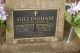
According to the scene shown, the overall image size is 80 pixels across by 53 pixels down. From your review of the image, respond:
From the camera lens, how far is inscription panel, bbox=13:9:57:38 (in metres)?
1.04

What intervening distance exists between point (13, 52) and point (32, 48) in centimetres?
11

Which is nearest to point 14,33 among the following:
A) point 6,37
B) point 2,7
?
point 6,37

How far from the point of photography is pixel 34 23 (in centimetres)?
106

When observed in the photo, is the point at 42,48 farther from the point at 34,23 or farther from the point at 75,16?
the point at 75,16

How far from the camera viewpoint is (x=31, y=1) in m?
1.01

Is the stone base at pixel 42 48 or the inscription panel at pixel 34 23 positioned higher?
the inscription panel at pixel 34 23

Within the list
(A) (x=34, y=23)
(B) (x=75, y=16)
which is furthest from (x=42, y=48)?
(B) (x=75, y=16)

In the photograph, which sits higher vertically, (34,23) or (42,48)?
(34,23)

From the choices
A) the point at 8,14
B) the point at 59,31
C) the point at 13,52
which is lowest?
the point at 13,52

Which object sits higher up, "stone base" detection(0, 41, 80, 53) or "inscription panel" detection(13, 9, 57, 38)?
"inscription panel" detection(13, 9, 57, 38)

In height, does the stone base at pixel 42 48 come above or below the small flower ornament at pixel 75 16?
below

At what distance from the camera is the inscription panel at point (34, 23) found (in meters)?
1.04

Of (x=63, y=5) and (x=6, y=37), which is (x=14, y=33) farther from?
(x=63, y=5)

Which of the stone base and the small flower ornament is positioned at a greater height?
the small flower ornament
